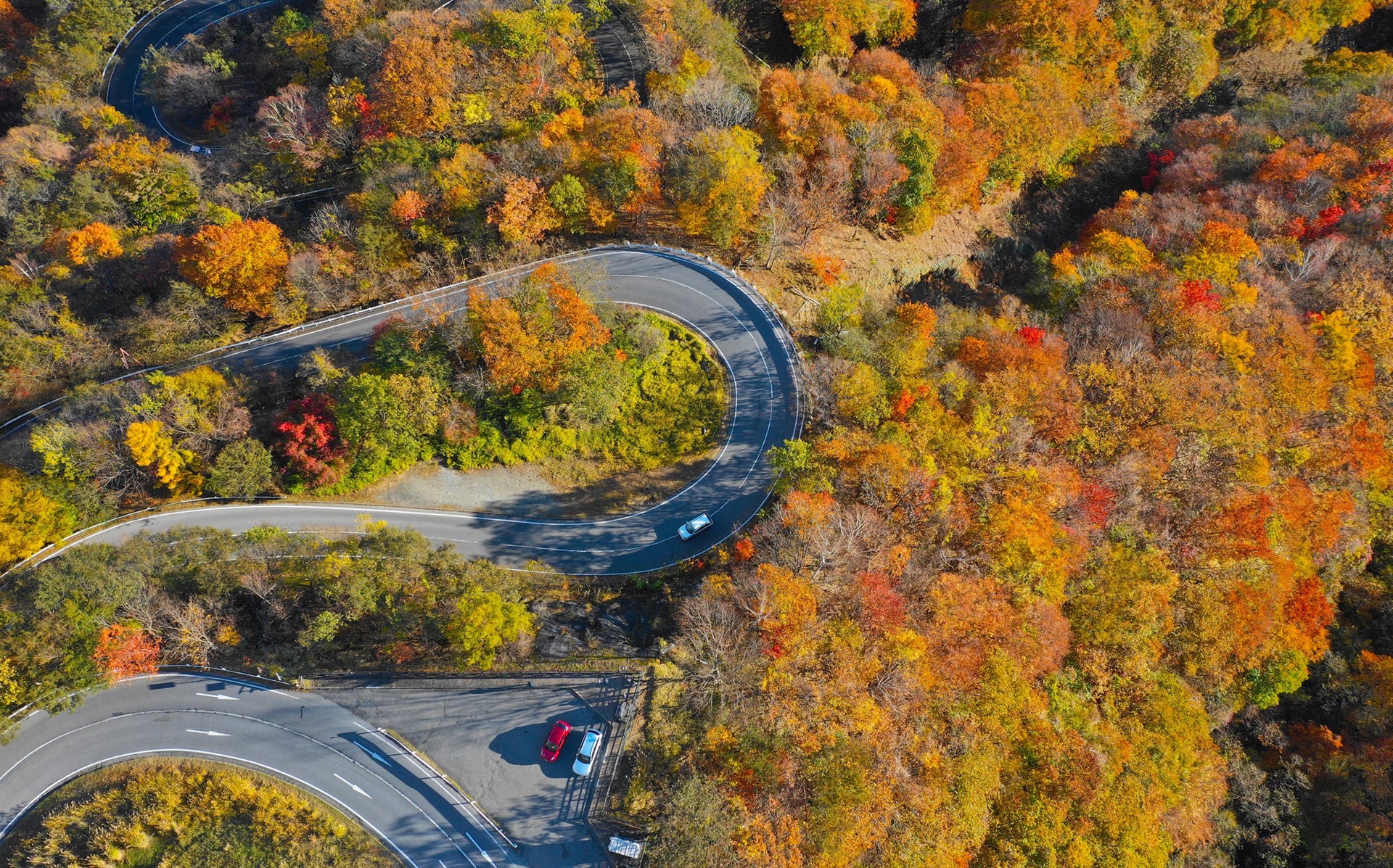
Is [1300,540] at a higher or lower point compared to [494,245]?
lower

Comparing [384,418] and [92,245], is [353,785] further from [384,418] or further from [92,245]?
[92,245]

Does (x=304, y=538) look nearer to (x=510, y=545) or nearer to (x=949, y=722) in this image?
(x=510, y=545)

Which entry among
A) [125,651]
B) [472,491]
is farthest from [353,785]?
[472,491]

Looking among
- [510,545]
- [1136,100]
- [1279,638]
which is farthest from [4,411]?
[1136,100]

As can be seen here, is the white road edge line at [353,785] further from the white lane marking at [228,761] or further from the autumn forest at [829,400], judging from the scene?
the autumn forest at [829,400]

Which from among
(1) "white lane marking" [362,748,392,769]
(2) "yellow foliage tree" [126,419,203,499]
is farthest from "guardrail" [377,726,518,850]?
(2) "yellow foliage tree" [126,419,203,499]

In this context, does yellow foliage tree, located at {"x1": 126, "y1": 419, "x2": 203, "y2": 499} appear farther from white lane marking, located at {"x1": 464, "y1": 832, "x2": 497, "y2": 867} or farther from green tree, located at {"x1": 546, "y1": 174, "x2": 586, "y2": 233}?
green tree, located at {"x1": 546, "y1": 174, "x2": 586, "y2": 233}
